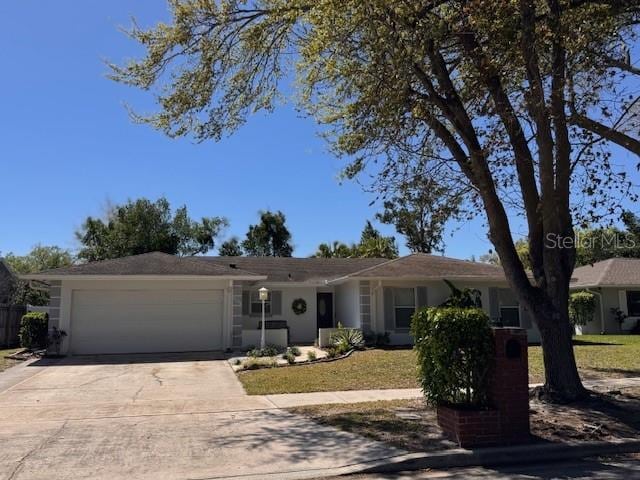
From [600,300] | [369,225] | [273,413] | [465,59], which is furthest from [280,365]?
[369,225]

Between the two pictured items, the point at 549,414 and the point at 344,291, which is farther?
the point at 344,291

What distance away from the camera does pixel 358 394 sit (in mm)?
11273

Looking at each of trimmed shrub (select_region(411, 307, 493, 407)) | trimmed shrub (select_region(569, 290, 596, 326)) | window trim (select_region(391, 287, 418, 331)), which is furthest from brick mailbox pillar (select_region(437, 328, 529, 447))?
trimmed shrub (select_region(569, 290, 596, 326))

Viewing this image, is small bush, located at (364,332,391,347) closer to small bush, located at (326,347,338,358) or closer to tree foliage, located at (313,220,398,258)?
small bush, located at (326,347,338,358)

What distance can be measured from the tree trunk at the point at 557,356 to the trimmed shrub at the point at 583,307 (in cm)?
1957

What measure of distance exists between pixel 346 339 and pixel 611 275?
51.8ft

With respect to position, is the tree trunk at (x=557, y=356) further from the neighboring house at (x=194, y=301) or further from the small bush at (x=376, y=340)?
the neighboring house at (x=194, y=301)

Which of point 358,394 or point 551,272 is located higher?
point 551,272

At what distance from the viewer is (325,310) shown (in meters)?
26.5

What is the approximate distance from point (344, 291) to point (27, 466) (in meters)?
19.1

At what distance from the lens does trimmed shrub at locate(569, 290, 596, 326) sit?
2730 cm

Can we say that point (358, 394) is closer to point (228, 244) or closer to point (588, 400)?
point (588, 400)

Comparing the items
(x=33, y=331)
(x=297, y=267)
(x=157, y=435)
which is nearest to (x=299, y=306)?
(x=297, y=267)

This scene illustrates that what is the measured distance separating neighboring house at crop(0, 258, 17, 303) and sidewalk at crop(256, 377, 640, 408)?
27970mm
